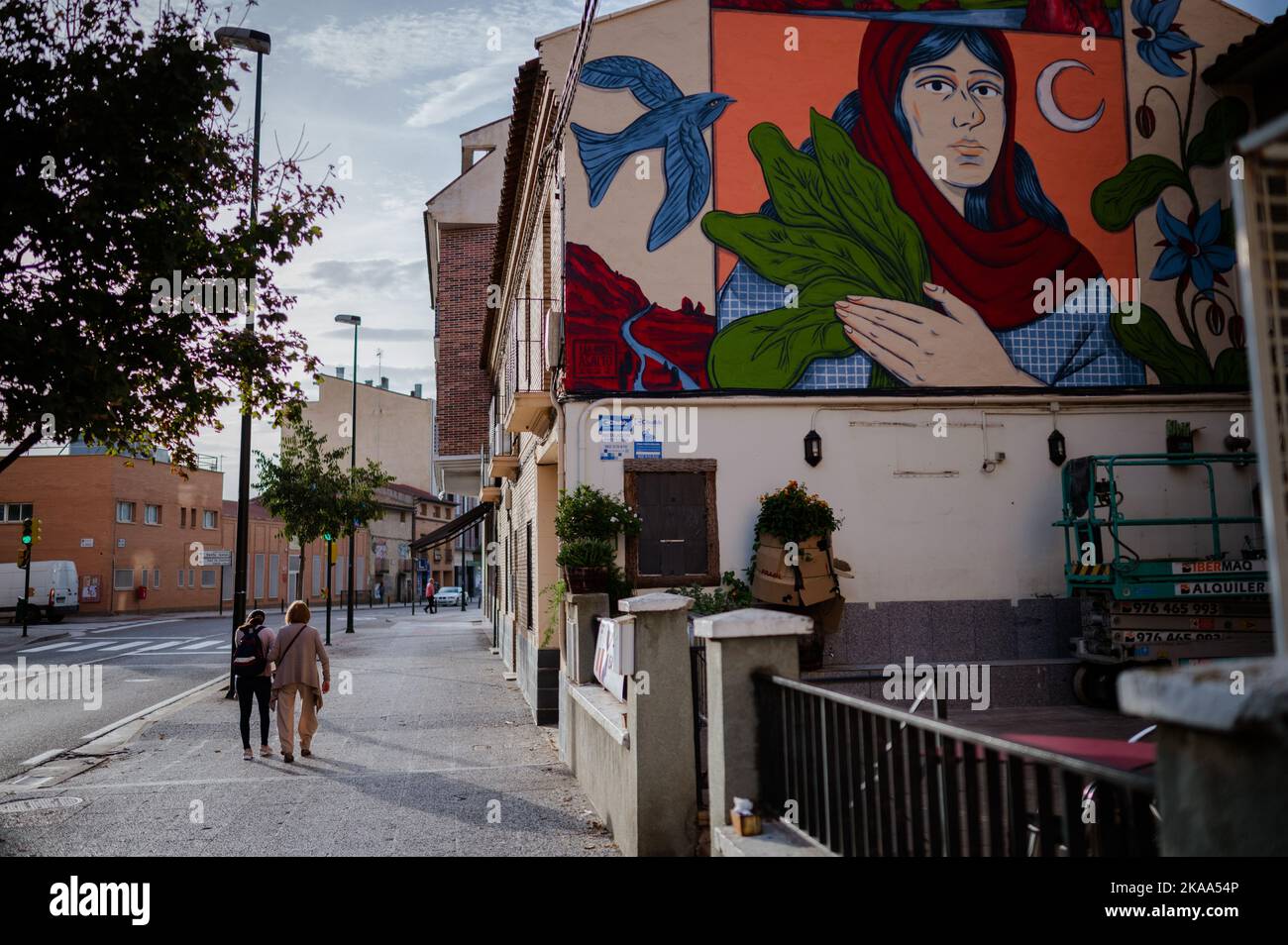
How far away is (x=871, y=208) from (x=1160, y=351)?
171 inches

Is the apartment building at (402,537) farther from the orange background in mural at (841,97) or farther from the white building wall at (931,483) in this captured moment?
the orange background in mural at (841,97)

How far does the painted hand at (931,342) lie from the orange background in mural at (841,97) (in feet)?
6.13

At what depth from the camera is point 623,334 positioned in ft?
40.0

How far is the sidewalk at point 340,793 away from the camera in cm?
727

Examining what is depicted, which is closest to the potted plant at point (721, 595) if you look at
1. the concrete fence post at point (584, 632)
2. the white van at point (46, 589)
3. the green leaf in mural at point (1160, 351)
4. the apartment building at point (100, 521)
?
the concrete fence post at point (584, 632)

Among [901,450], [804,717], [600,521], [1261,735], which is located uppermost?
[901,450]

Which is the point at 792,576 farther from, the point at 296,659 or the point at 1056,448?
the point at 296,659

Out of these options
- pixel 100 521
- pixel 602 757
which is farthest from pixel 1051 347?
pixel 100 521

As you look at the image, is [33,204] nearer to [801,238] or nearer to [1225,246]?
[801,238]

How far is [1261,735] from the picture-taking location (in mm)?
1828

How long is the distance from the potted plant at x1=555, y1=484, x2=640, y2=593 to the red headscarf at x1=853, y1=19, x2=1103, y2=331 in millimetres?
5239

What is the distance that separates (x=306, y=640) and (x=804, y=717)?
7994 millimetres
